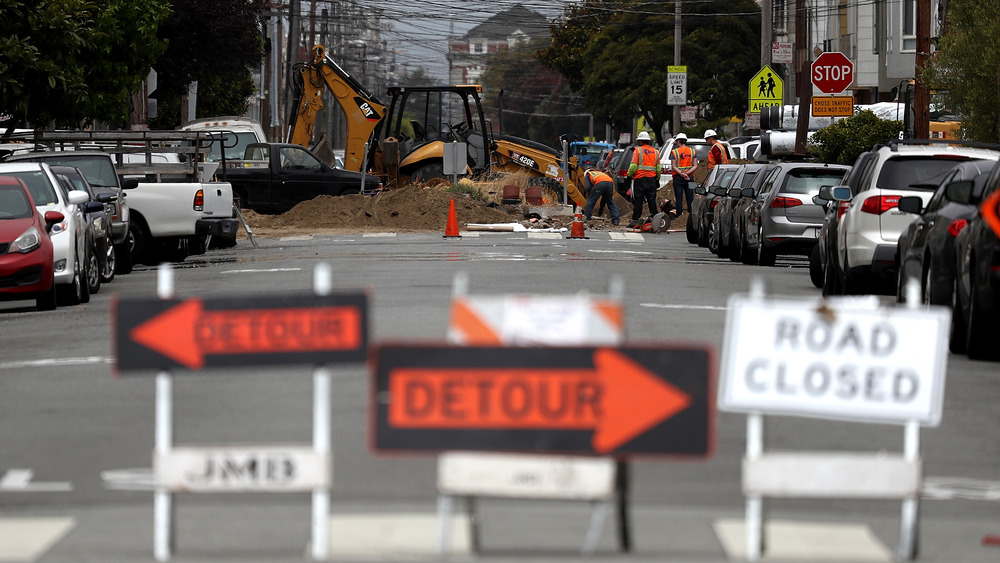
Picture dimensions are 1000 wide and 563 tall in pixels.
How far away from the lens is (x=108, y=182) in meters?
24.5

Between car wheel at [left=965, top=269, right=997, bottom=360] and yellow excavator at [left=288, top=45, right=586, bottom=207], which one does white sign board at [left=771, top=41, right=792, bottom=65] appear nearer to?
yellow excavator at [left=288, top=45, right=586, bottom=207]

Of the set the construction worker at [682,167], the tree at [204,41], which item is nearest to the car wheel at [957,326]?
the construction worker at [682,167]

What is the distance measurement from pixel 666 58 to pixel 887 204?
6496 cm

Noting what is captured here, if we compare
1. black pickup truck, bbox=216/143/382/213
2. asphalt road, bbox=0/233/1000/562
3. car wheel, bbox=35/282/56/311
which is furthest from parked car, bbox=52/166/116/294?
black pickup truck, bbox=216/143/382/213

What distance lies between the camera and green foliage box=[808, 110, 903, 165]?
31625 mm

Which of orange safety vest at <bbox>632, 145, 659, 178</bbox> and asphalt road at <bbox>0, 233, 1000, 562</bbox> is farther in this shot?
orange safety vest at <bbox>632, 145, 659, 178</bbox>

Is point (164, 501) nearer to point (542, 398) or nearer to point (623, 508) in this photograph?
point (542, 398)

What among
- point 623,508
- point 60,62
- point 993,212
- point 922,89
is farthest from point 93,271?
point 623,508

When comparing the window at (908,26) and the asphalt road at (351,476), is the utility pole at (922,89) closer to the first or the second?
the asphalt road at (351,476)

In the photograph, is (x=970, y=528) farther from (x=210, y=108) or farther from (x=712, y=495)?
(x=210, y=108)

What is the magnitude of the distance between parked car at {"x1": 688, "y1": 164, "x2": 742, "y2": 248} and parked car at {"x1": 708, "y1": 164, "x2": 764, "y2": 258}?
0.53 m

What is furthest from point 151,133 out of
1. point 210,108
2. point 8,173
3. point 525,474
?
point 210,108

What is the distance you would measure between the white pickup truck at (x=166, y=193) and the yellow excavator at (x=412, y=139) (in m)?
12.7

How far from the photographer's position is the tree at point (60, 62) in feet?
82.3
